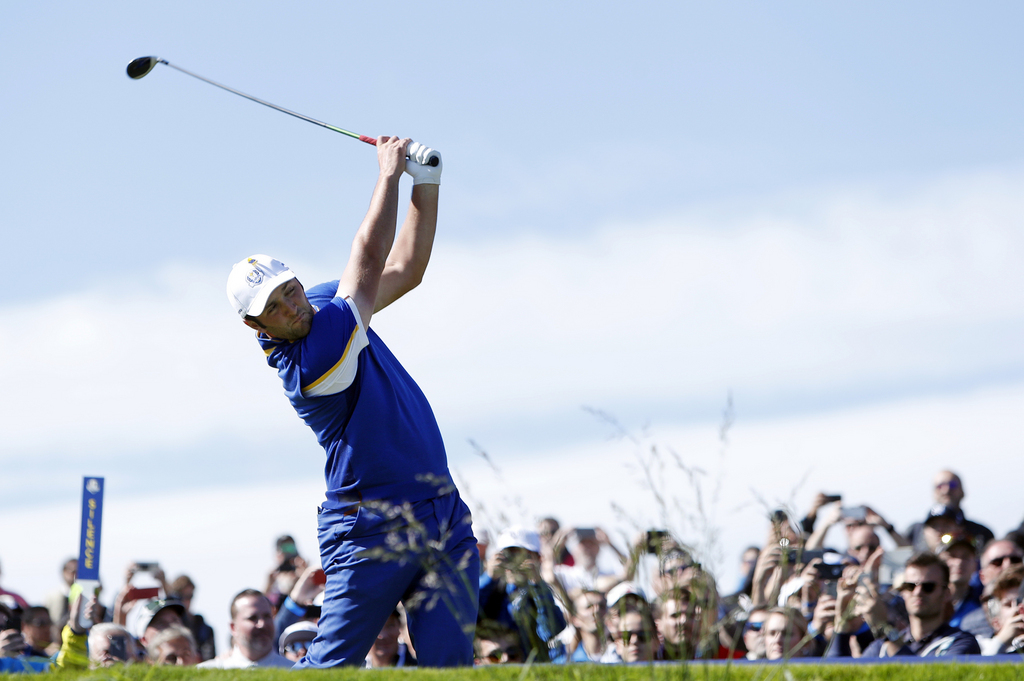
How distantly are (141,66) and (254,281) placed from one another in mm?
2455

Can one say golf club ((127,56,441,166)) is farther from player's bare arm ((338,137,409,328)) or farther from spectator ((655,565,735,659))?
spectator ((655,565,735,659))

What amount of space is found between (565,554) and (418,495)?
437cm

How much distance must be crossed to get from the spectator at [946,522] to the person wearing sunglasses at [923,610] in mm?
1802

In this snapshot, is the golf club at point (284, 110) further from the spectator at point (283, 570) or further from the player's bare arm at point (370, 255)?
the spectator at point (283, 570)

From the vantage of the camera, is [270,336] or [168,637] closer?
[270,336]

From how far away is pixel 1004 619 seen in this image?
6039mm

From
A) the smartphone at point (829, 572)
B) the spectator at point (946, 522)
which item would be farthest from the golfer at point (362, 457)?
the spectator at point (946, 522)

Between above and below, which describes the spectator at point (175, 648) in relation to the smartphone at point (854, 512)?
below

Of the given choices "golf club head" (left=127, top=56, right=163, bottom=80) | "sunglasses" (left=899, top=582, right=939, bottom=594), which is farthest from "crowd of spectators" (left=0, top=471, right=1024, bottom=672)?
"golf club head" (left=127, top=56, right=163, bottom=80)

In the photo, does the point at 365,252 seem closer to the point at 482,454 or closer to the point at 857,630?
the point at 482,454

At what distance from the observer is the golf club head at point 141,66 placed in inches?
235

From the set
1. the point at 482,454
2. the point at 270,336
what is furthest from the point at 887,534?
the point at 482,454

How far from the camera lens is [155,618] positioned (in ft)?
25.3

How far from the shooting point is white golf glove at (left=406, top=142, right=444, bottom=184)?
4.88 meters
